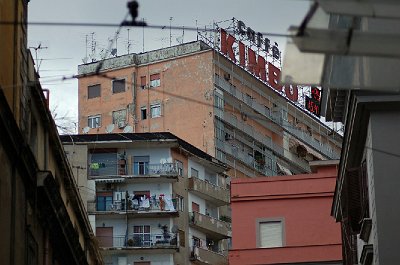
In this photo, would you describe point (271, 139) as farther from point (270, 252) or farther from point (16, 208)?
point (16, 208)

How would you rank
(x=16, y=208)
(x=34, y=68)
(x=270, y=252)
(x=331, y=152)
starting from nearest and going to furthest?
1. (x=16, y=208)
2. (x=34, y=68)
3. (x=270, y=252)
4. (x=331, y=152)

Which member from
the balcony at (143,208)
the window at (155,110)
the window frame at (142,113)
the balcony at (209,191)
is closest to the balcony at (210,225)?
the balcony at (209,191)

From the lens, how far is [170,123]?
8756 centimetres

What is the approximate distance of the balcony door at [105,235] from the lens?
255 ft

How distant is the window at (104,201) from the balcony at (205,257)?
6010 mm

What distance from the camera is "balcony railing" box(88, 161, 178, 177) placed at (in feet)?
261

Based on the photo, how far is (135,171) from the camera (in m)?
80.6

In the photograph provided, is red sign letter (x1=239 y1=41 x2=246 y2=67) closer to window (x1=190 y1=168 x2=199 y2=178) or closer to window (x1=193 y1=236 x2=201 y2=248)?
window (x1=190 y1=168 x2=199 y2=178)

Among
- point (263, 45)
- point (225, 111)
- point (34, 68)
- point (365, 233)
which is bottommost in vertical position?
point (365, 233)

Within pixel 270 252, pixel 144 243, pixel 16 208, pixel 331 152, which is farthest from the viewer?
pixel 331 152

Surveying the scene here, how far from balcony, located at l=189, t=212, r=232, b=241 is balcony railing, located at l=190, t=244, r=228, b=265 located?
150 centimetres

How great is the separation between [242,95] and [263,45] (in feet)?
23.1

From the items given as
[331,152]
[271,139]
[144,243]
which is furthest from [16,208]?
[331,152]

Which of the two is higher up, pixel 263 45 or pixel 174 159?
pixel 263 45
